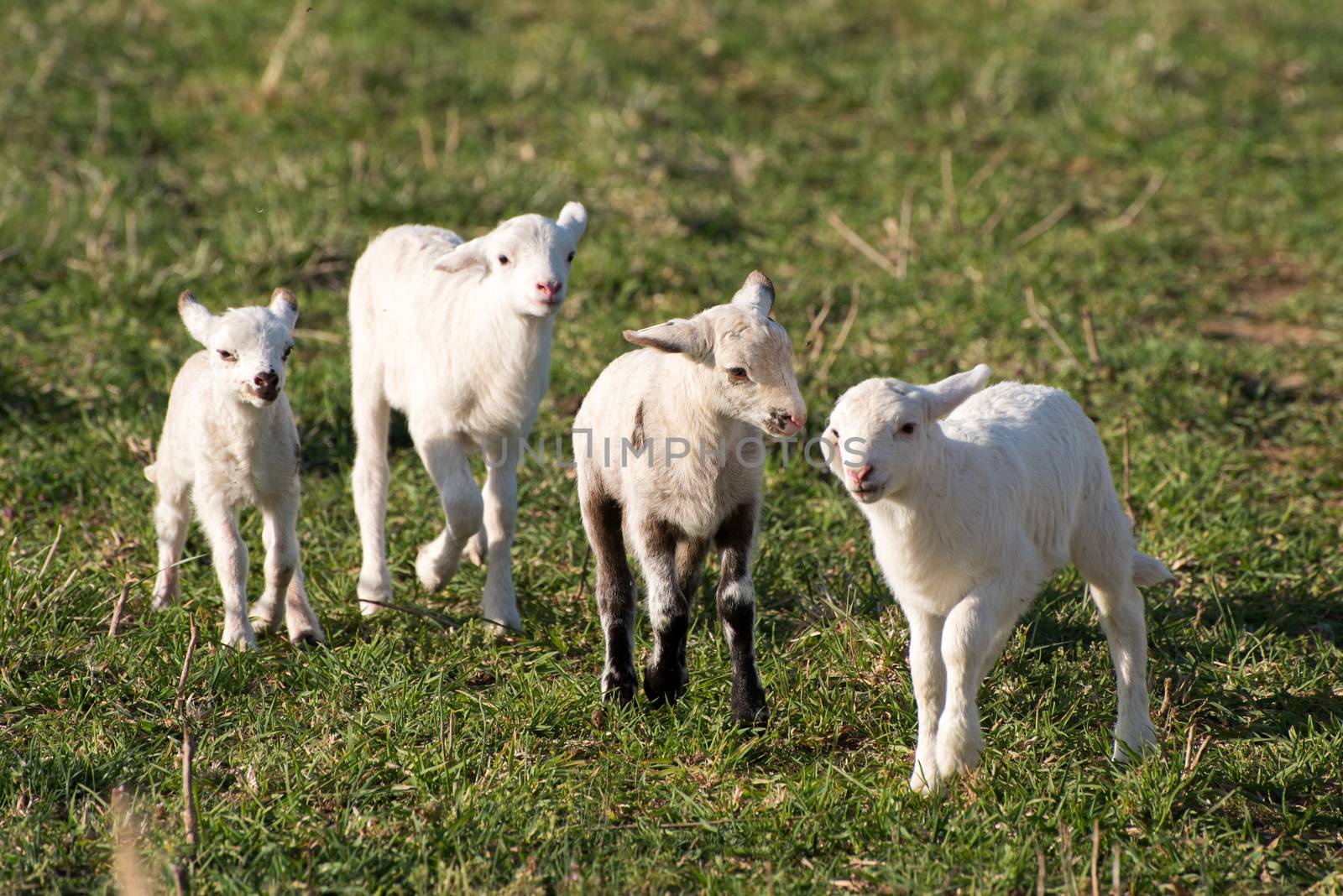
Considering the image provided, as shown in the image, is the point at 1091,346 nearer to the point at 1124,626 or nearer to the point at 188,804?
the point at 1124,626

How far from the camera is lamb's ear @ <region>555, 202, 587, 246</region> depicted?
5.32 metres

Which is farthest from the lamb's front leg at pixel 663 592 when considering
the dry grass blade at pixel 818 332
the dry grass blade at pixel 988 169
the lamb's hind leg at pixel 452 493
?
the dry grass blade at pixel 988 169

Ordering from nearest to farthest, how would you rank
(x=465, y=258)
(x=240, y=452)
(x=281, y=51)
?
Answer: (x=240, y=452)
(x=465, y=258)
(x=281, y=51)

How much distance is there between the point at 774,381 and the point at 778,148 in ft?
20.2

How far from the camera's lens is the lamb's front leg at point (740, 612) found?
468cm

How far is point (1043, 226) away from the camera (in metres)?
8.94

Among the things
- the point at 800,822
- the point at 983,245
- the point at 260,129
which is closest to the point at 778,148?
the point at 983,245

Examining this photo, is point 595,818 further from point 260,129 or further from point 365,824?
point 260,129

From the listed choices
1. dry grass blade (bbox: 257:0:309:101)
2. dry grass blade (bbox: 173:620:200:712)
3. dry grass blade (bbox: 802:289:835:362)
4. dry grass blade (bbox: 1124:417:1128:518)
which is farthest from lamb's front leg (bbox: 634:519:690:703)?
dry grass blade (bbox: 257:0:309:101)

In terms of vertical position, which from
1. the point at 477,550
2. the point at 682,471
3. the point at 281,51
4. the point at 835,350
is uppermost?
the point at 682,471

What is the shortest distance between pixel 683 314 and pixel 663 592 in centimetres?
351

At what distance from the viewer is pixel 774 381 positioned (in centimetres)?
436

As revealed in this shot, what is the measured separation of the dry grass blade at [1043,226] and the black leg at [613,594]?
480cm

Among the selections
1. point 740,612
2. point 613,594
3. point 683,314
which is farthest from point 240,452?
point 683,314
